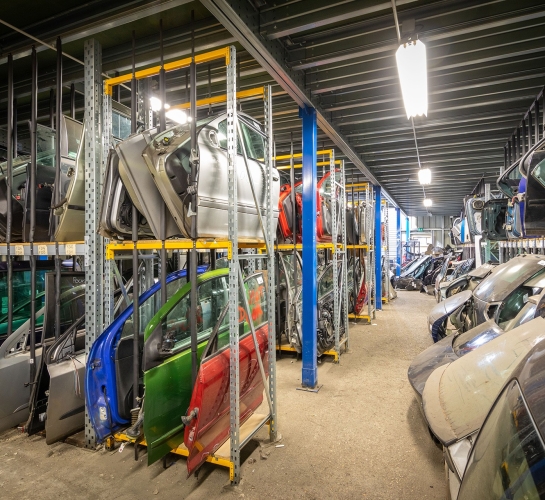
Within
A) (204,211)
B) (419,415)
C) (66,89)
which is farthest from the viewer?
(66,89)

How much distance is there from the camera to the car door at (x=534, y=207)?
3.67 meters

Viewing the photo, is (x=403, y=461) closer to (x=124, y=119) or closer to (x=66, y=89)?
(x=124, y=119)

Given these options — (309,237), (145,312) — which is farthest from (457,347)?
(145,312)

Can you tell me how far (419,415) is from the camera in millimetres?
3457

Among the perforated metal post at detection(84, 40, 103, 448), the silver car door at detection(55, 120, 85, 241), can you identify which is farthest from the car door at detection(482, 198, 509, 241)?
the silver car door at detection(55, 120, 85, 241)

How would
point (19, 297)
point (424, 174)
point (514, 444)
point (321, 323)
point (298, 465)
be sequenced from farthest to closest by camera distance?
point (424, 174)
point (321, 323)
point (19, 297)
point (298, 465)
point (514, 444)

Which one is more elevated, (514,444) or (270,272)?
(270,272)

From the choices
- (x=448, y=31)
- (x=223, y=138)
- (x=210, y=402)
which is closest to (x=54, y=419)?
(x=210, y=402)

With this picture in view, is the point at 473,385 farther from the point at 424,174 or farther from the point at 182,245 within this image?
the point at 424,174

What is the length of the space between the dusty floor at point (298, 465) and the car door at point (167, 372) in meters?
0.35

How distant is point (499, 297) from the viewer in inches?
150

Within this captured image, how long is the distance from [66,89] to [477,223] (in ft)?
27.0

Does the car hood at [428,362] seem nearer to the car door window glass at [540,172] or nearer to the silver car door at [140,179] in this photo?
the car door window glass at [540,172]

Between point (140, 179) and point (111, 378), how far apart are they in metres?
1.47
